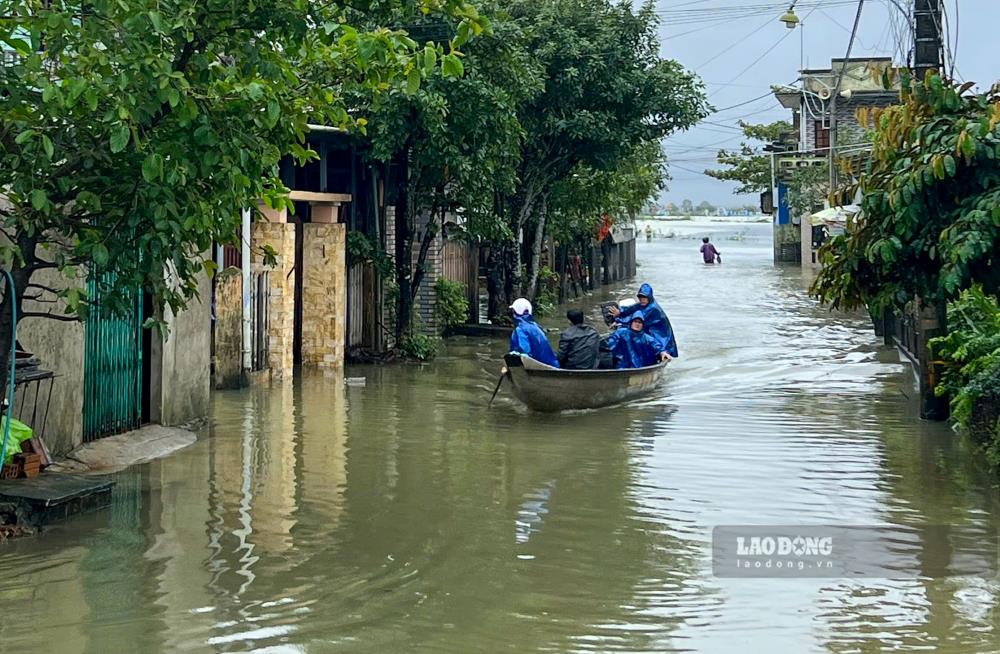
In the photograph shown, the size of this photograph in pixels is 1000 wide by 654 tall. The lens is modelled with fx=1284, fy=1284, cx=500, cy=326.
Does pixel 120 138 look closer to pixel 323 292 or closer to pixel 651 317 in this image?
pixel 323 292

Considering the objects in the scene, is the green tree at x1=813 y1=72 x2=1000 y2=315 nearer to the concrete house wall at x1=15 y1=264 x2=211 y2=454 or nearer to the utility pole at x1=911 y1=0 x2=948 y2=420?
the utility pole at x1=911 y1=0 x2=948 y2=420

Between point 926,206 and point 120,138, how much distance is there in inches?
307

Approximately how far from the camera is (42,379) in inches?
420

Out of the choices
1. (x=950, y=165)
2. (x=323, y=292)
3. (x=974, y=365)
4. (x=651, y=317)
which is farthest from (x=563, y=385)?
(x=950, y=165)

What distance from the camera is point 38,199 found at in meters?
8.04

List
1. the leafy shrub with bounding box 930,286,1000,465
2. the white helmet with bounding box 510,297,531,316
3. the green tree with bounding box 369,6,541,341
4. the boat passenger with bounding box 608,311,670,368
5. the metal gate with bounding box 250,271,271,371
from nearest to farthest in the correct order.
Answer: the leafy shrub with bounding box 930,286,1000,465 < the white helmet with bounding box 510,297,531,316 < the metal gate with bounding box 250,271,271,371 < the boat passenger with bounding box 608,311,670,368 < the green tree with bounding box 369,6,541,341

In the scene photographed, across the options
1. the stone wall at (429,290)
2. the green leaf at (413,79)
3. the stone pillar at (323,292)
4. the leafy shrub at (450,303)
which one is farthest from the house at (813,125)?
the green leaf at (413,79)

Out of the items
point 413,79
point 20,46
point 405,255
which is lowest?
point 405,255

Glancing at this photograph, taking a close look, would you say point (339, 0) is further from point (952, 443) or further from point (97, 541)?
point (952, 443)

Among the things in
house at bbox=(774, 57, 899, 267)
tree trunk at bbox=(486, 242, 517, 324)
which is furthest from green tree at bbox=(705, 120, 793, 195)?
tree trunk at bbox=(486, 242, 517, 324)

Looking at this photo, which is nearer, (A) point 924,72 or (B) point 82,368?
(B) point 82,368

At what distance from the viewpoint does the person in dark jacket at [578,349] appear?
16.5 meters

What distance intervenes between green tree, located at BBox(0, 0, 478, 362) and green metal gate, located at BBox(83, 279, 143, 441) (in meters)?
2.91

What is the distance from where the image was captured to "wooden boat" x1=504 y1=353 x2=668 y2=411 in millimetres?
15383
